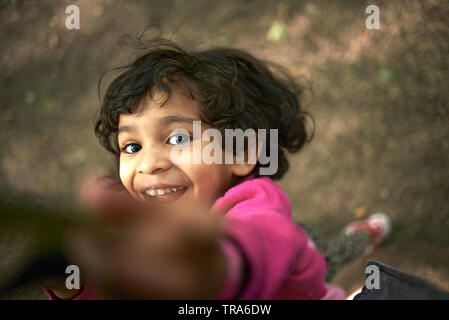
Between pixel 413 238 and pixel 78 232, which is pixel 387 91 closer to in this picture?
pixel 413 238

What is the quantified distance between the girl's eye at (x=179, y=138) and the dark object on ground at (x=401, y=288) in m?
0.64

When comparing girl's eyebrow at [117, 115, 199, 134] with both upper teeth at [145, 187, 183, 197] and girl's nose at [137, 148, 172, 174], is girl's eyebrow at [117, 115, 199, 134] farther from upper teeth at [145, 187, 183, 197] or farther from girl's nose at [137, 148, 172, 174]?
upper teeth at [145, 187, 183, 197]

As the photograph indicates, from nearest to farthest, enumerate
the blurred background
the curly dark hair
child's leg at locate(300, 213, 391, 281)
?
1. the curly dark hair
2. child's leg at locate(300, 213, 391, 281)
3. the blurred background

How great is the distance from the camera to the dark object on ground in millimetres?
767

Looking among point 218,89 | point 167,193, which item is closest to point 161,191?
point 167,193

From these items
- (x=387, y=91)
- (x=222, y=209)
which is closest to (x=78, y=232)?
(x=222, y=209)

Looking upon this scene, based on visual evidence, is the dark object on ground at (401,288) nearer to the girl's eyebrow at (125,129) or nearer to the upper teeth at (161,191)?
the upper teeth at (161,191)

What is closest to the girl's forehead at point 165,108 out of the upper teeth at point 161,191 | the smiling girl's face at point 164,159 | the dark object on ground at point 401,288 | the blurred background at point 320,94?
the smiling girl's face at point 164,159

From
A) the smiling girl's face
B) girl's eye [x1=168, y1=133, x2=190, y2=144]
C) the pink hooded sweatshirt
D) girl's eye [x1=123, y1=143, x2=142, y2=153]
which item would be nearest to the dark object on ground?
the pink hooded sweatshirt

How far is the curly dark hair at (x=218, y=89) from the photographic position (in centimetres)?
114

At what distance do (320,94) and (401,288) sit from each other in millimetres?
1523

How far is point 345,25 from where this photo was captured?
2.20m

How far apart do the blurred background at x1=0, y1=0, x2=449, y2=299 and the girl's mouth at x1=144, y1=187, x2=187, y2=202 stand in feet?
3.62

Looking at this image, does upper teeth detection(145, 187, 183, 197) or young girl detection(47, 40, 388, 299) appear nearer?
young girl detection(47, 40, 388, 299)
